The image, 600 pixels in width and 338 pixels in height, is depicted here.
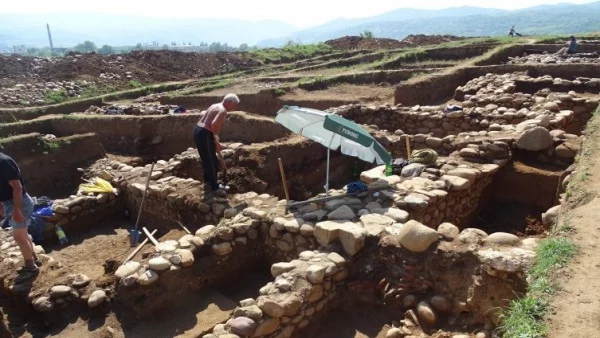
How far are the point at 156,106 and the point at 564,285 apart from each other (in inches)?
581

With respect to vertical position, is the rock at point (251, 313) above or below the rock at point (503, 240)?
below

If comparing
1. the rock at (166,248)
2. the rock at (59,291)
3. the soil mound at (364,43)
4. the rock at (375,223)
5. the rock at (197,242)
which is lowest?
the rock at (59,291)

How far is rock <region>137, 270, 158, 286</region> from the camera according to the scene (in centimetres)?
539

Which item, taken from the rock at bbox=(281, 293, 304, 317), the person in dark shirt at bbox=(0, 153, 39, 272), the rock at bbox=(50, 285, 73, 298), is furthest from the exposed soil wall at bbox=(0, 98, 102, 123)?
the rock at bbox=(281, 293, 304, 317)

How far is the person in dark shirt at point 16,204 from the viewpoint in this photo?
5676 mm

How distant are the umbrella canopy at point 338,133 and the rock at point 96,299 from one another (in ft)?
10.8

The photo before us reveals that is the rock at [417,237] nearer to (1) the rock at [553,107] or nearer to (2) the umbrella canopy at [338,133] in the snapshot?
(2) the umbrella canopy at [338,133]

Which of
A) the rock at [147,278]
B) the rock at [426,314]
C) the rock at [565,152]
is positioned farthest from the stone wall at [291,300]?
the rock at [565,152]

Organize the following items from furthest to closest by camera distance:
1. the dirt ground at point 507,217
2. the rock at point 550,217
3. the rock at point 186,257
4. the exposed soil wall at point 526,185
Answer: the exposed soil wall at point 526,185 → the dirt ground at point 507,217 → the rock at point 186,257 → the rock at point 550,217

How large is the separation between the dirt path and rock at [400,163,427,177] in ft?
7.78

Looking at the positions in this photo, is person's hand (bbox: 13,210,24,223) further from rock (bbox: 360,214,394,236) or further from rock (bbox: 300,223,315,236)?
rock (bbox: 360,214,394,236)

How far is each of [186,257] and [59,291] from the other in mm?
1623

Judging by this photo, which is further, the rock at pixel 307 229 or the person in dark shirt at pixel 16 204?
the person in dark shirt at pixel 16 204

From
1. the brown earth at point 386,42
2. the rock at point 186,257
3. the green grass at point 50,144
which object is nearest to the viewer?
the rock at point 186,257
